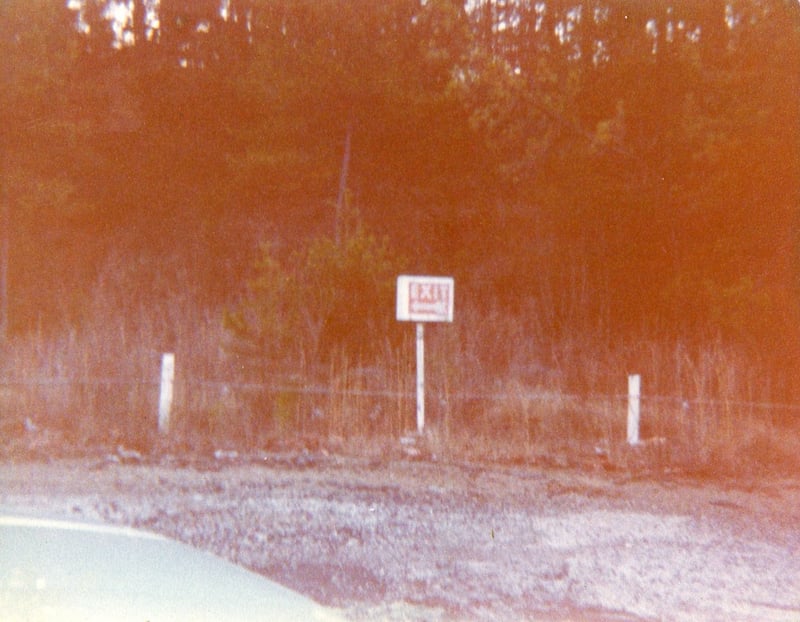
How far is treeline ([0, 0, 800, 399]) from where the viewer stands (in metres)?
16.3

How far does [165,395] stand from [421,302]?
11.4 feet

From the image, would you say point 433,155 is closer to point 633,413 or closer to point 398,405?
point 398,405

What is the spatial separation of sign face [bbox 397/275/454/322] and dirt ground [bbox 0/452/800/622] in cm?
264

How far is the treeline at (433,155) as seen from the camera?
16.3 metres

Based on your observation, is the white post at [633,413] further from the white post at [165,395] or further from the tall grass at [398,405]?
the white post at [165,395]

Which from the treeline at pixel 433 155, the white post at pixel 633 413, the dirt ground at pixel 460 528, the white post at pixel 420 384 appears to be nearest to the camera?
the dirt ground at pixel 460 528

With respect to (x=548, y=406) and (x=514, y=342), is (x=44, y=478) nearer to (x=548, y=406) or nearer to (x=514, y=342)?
(x=548, y=406)

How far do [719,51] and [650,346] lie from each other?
15.4 ft

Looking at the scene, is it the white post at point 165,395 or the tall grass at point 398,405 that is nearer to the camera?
the tall grass at point 398,405

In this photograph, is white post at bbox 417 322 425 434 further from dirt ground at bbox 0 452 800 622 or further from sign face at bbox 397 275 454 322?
dirt ground at bbox 0 452 800 622

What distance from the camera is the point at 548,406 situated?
14.4m

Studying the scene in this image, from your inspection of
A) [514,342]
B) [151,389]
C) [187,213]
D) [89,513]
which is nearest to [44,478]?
[89,513]

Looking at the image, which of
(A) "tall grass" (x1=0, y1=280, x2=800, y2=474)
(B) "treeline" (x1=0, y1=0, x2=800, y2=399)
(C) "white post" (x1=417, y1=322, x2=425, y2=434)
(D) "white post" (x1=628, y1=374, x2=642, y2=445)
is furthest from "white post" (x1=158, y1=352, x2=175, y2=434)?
(D) "white post" (x1=628, y1=374, x2=642, y2=445)

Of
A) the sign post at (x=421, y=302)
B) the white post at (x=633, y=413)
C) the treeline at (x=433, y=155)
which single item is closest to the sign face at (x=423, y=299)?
the sign post at (x=421, y=302)
